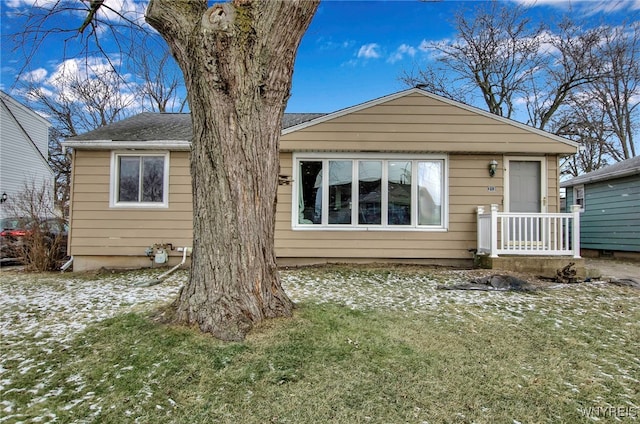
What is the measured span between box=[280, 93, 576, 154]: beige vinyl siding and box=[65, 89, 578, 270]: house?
29 mm

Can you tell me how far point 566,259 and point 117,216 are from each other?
8963mm

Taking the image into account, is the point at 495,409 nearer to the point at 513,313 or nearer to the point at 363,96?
the point at 513,313

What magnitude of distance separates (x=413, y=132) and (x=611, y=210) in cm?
826

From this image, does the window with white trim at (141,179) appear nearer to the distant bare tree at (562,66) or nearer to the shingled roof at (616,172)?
the shingled roof at (616,172)

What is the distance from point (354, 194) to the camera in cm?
704

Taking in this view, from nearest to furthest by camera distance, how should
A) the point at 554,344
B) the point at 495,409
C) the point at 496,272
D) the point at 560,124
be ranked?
1. the point at 495,409
2. the point at 554,344
3. the point at 496,272
4. the point at 560,124

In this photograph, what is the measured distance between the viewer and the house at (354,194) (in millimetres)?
6855

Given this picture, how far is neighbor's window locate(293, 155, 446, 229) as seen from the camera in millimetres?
7012

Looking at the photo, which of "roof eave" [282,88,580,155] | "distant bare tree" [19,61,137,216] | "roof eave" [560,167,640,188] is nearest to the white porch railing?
"roof eave" [282,88,580,155]

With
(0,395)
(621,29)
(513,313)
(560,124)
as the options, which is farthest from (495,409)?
(621,29)

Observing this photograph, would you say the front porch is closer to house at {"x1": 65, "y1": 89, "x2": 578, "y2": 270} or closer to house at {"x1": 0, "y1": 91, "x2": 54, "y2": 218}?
house at {"x1": 65, "y1": 89, "x2": 578, "y2": 270}

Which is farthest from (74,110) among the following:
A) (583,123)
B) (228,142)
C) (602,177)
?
(583,123)

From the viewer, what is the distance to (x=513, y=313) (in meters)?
3.80

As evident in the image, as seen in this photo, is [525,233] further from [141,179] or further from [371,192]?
[141,179]
